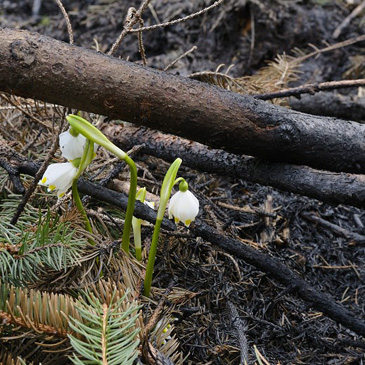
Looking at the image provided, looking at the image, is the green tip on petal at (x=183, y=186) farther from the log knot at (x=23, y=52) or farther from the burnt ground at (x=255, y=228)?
the log knot at (x=23, y=52)

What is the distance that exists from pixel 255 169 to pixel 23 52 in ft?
2.39

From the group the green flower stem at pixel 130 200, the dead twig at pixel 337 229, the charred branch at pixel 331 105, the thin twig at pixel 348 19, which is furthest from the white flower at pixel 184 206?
the thin twig at pixel 348 19

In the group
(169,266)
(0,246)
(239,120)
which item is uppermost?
(239,120)

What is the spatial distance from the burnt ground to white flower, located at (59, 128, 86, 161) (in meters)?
0.38

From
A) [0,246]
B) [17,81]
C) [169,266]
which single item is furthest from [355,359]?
[17,81]

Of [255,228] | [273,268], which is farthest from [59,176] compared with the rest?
[255,228]

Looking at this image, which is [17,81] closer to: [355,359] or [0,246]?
[0,246]

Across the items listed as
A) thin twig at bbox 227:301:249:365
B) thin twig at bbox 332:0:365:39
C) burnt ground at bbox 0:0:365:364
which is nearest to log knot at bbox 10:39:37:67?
burnt ground at bbox 0:0:365:364

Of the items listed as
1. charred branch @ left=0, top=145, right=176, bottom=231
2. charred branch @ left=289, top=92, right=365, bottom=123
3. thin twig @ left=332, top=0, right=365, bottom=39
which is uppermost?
charred branch @ left=0, top=145, right=176, bottom=231

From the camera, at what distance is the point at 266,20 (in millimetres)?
2736

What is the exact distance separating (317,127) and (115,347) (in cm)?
90

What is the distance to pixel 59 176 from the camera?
1211 mm

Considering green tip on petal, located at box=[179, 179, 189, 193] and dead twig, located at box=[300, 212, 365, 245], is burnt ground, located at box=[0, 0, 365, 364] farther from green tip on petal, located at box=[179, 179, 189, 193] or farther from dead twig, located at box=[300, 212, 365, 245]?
green tip on petal, located at box=[179, 179, 189, 193]

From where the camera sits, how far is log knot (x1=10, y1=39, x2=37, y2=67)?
1.25m
